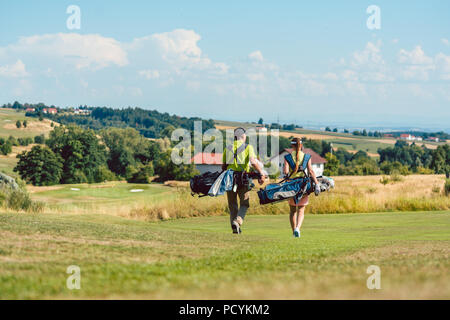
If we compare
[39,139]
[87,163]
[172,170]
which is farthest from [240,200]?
[39,139]

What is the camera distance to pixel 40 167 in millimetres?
108312

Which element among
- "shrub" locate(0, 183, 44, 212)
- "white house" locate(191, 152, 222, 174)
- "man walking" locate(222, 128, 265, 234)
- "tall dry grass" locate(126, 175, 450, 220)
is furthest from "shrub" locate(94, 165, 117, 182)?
"man walking" locate(222, 128, 265, 234)

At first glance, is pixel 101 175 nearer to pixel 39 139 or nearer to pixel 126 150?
pixel 126 150

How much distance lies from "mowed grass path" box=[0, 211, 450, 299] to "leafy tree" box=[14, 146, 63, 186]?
100943 mm

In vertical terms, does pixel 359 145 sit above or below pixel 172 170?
above

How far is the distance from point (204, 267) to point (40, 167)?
350 ft

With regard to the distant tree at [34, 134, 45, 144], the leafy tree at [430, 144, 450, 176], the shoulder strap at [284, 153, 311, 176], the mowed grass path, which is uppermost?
the distant tree at [34, 134, 45, 144]

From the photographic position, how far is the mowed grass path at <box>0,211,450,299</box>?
220 inches

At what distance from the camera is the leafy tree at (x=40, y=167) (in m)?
108

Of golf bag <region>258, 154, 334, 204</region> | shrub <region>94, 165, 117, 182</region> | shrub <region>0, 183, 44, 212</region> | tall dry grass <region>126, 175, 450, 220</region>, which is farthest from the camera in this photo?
shrub <region>94, 165, 117, 182</region>

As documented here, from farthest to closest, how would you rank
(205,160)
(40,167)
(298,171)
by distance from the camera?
(205,160) < (40,167) < (298,171)

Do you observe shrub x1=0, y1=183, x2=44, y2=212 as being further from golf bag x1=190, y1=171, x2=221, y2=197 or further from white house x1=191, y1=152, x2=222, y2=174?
white house x1=191, y1=152, x2=222, y2=174

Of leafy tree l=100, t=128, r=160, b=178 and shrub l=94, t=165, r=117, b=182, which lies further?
leafy tree l=100, t=128, r=160, b=178
